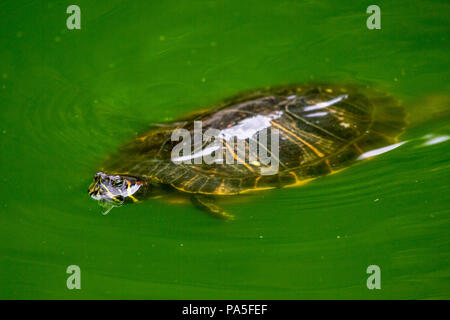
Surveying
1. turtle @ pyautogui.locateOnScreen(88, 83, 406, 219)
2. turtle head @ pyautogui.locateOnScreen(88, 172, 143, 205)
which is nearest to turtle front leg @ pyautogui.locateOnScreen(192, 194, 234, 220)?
turtle @ pyautogui.locateOnScreen(88, 83, 406, 219)

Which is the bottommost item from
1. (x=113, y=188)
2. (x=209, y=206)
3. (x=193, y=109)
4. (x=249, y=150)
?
(x=209, y=206)

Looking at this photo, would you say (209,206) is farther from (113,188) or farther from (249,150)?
(113,188)

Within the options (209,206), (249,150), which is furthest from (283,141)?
(209,206)

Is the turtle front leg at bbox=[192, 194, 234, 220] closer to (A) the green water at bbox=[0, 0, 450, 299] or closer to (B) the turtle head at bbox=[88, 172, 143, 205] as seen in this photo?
(A) the green water at bbox=[0, 0, 450, 299]

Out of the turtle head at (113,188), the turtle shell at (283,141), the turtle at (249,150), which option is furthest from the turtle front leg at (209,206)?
the turtle head at (113,188)

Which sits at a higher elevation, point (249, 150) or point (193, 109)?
point (193, 109)

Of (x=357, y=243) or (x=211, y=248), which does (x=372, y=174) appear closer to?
(x=357, y=243)

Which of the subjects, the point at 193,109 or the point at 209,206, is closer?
the point at 209,206
